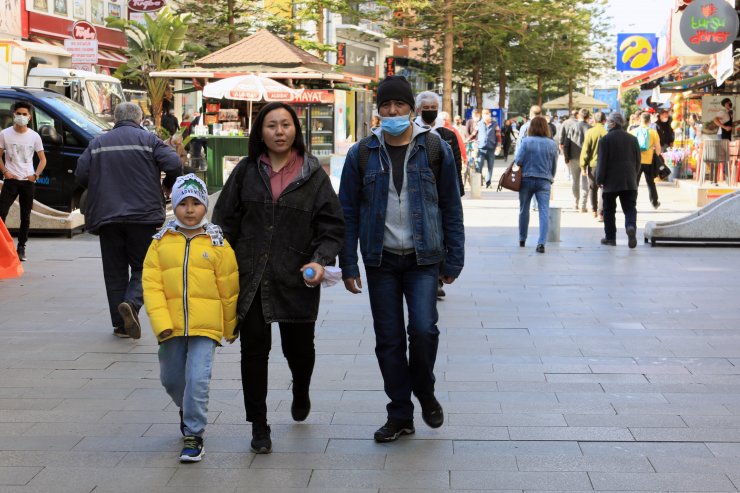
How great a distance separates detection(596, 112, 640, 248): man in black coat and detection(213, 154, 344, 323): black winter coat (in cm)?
911

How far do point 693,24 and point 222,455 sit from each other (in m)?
14.9

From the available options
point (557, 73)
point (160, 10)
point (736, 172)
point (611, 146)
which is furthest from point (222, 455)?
point (557, 73)

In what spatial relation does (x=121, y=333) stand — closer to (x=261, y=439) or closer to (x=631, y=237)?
(x=261, y=439)

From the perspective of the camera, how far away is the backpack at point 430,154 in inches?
219

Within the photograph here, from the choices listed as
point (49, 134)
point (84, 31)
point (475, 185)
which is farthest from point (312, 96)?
point (49, 134)

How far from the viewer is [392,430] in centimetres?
558

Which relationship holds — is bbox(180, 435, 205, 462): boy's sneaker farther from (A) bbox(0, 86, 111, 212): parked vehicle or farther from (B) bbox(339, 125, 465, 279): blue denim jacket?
(A) bbox(0, 86, 111, 212): parked vehicle

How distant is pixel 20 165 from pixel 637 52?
25.7m

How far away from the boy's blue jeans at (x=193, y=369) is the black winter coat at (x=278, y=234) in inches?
9.2

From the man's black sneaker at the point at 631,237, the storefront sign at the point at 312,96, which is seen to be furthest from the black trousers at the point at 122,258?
the storefront sign at the point at 312,96

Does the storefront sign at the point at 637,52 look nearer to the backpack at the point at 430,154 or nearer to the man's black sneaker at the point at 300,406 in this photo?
the backpack at the point at 430,154

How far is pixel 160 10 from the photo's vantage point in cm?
3750

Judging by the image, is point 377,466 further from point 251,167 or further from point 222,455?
point 251,167

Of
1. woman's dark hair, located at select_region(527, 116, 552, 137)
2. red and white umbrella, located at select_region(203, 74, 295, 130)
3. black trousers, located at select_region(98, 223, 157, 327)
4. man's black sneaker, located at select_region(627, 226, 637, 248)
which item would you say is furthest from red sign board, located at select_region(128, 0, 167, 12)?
black trousers, located at select_region(98, 223, 157, 327)
